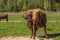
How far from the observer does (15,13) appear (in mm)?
38812

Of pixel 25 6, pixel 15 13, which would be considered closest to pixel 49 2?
pixel 25 6

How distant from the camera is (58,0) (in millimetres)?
18984

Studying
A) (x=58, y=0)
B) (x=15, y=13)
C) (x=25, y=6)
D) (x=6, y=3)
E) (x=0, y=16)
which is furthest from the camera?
(x=15, y=13)

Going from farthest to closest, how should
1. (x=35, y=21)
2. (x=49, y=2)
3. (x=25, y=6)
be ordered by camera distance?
1. (x=25, y=6)
2. (x=49, y=2)
3. (x=35, y=21)

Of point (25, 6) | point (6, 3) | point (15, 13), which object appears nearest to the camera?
point (25, 6)

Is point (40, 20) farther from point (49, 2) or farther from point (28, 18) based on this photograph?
point (49, 2)

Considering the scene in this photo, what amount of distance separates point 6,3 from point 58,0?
1169cm

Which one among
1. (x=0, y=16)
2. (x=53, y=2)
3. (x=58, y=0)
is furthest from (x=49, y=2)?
(x=0, y=16)

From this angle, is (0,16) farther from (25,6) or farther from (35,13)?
(35,13)

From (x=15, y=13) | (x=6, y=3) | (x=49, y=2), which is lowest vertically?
(x=15, y=13)

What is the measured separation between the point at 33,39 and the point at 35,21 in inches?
35.6

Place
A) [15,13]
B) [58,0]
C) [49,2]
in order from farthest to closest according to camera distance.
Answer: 1. [15,13]
2. [58,0]
3. [49,2]

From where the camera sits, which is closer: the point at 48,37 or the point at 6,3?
the point at 48,37

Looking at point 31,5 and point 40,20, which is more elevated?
point 40,20
